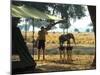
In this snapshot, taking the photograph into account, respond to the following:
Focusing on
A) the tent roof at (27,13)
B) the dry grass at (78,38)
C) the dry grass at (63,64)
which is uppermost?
the tent roof at (27,13)

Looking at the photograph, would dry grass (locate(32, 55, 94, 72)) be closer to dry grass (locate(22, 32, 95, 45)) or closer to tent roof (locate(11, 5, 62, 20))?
dry grass (locate(22, 32, 95, 45))

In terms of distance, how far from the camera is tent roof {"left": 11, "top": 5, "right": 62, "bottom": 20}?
272 cm

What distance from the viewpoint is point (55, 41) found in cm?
288

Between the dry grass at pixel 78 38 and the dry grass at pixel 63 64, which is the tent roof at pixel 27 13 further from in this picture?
the dry grass at pixel 63 64

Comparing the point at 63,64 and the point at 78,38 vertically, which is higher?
the point at 78,38

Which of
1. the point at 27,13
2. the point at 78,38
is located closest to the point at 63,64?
the point at 78,38

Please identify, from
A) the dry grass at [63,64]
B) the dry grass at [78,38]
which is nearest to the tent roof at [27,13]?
the dry grass at [78,38]

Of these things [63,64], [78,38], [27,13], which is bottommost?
[63,64]

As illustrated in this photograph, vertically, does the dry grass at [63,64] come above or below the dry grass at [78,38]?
below

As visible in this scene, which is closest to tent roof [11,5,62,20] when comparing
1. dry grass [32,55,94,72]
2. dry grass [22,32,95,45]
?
dry grass [22,32,95,45]

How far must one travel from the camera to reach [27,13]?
109 inches

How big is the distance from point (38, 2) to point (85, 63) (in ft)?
2.84

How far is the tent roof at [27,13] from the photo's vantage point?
2717 mm

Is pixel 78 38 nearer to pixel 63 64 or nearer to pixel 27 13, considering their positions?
pixel 63 64
